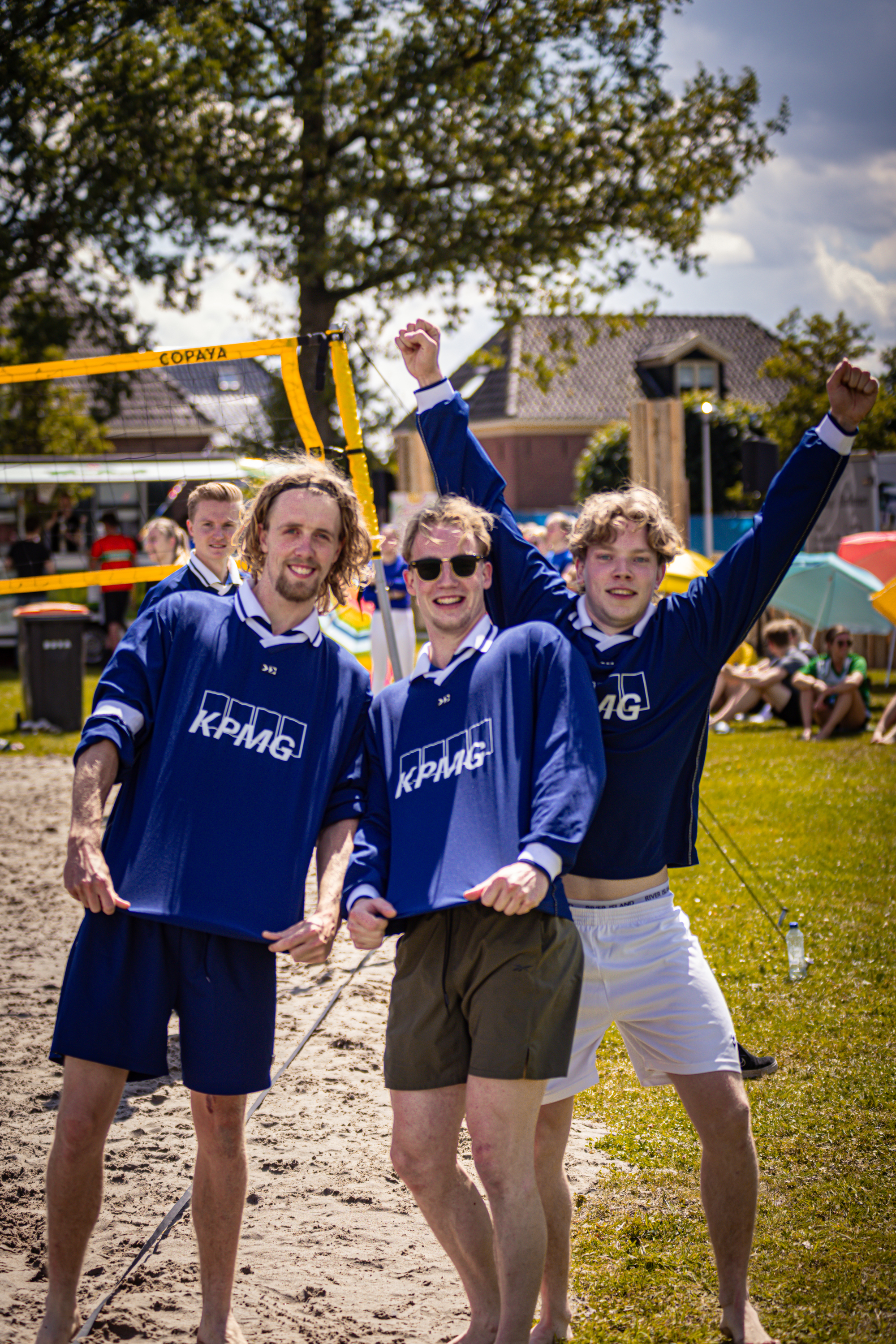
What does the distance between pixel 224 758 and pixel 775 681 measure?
37.5 ft

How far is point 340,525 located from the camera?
3.01 meters

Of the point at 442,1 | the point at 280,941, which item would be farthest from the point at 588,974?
the point at 442,1

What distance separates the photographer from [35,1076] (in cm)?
463

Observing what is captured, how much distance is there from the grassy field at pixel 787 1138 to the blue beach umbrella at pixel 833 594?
7521 mm

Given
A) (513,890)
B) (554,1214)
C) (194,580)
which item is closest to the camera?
(513,890)

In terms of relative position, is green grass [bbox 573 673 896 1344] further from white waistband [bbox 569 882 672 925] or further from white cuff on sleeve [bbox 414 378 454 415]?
white cuff on sleeve [bbox 414 378 454 415]

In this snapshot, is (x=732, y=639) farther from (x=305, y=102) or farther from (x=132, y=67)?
(x=132, y=67)

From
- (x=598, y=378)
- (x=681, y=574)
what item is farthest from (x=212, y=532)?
(x=598, y=378)

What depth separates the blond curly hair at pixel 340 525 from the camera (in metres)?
2.99

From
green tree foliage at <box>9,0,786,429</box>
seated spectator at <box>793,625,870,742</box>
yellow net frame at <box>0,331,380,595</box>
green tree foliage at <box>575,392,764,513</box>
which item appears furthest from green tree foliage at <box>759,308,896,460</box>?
yellow net frame at <box>0,331,380,595</box>

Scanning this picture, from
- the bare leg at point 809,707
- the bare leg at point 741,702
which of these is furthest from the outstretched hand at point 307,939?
the bare leg at point 741,702

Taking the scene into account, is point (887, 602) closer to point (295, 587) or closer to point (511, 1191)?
point (295, 587)

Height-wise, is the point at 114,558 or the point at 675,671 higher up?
the point at 114,558

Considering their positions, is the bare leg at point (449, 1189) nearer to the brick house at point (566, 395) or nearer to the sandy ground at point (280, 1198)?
the sandy ground at point (280, 1198)
